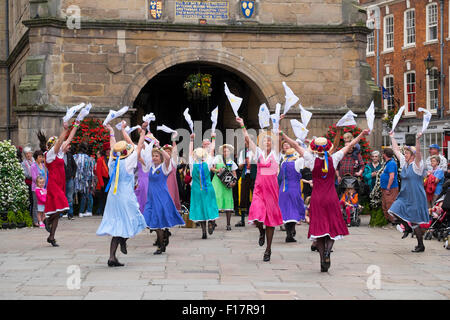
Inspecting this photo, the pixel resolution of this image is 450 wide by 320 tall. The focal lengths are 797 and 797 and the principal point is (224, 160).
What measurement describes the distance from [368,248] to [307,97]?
31.4 feet

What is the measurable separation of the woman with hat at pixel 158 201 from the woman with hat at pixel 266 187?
1.27m

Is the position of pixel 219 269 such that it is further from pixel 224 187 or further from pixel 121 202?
pixel 224 187

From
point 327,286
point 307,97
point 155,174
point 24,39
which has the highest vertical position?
point 24,39

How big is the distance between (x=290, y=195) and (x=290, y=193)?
0.15 feet

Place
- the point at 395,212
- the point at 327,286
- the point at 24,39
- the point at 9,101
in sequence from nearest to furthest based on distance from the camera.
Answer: the point at 327,286
the point at 395,212
the point at 24,39
the point at 9,101

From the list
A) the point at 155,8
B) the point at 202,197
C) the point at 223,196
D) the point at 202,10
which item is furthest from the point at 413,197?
the point at 155,8

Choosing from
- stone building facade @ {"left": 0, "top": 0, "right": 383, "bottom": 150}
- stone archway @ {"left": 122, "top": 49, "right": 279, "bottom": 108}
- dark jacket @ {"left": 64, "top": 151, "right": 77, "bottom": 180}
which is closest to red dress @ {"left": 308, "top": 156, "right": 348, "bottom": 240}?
dark jacket @ {"left": 64, "top": 151, "right": 77, "bottom": 180}

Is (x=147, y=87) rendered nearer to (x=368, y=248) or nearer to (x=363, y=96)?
(x=363, y=96)

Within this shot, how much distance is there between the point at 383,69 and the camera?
44.6m

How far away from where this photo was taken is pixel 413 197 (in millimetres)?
12922

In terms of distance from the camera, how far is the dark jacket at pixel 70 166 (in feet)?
60.0

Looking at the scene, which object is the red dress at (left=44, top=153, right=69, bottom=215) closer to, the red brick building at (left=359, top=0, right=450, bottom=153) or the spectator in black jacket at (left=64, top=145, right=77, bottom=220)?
the spectator in black jacket at (left=64, top=145, right=77, bottom=220)

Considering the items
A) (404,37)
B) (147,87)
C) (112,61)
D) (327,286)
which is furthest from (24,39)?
(404,37)

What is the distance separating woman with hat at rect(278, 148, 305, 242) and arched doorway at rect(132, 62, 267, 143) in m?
10.4
